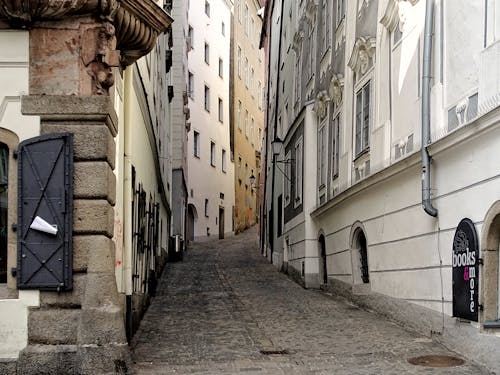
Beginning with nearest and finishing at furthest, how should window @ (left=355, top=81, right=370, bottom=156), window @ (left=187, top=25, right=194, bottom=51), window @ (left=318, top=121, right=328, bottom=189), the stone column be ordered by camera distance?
1. the stone column
2. window @ (left=355, top=81, right=370, bottom=156)
3. window @ (left=318, top=121, right=328, bottom=189)
4. window @ (left=187, top=25, right=194, bottom=51)

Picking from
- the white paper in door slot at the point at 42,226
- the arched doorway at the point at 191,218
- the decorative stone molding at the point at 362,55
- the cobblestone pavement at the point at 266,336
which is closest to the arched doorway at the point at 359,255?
the cobblestone pavement at the point at 266,336

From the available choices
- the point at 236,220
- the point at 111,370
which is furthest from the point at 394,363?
the point at 236,220

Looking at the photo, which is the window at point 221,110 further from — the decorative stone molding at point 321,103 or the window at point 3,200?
the window at point 3,200

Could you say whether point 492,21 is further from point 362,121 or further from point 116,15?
point 362,121

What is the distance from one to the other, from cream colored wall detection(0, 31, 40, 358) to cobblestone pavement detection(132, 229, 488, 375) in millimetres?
1460

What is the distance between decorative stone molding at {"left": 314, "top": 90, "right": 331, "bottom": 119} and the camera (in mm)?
18797

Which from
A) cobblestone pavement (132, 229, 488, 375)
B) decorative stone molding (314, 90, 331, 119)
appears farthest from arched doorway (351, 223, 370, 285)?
decorative stone molding (314, 90, 331, 119)

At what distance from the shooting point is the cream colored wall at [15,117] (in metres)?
7.85

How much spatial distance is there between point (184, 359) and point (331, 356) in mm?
1932

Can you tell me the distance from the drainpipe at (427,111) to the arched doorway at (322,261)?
865 cm

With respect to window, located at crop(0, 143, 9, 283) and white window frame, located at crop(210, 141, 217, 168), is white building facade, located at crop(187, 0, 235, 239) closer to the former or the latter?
white window frame, located at crop(210, 141, 217, 168)

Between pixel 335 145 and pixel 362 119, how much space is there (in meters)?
2.79

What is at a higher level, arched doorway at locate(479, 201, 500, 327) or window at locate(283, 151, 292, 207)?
window at locate(283, 151, 292, 207)

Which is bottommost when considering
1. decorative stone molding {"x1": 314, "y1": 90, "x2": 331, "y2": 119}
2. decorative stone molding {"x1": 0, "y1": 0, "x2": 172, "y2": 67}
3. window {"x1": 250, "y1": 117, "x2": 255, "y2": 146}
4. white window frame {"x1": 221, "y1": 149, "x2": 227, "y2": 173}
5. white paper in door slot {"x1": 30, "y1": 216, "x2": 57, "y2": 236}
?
white paper in door slot {"x1": 30, "y1": 216, "x2": 57, "y2": 236}
